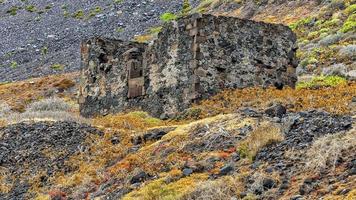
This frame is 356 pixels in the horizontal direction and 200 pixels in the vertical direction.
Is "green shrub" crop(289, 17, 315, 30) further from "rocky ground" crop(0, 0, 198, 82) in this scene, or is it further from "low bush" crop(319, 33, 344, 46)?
"rocky ground" crop(0, 0, 198, 82)

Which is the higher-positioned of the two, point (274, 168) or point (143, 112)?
point (274, 168)

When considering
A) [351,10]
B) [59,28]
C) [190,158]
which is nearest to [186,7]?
[59,28]

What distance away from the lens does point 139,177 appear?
11.3 m

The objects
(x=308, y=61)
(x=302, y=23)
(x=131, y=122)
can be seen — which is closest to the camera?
(x=131, y=122)

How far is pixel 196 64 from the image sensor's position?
1720 centimetres

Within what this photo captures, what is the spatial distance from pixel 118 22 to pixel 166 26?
34880 mm

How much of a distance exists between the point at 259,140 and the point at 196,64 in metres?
6.31

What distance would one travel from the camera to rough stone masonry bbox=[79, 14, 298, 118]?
57.1 feet

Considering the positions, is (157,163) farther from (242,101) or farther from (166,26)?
(166,26)

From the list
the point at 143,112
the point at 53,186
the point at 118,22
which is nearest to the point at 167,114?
the point at 143,112

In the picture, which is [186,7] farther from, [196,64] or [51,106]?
[196,64]

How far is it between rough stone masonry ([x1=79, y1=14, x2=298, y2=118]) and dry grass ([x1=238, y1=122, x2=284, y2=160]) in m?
5.64

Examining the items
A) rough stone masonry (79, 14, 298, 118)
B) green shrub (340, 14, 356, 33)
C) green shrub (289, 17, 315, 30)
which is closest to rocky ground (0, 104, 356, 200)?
rough stone masonry (79, 14, 298, 118)

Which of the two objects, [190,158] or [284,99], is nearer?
[190,158]
